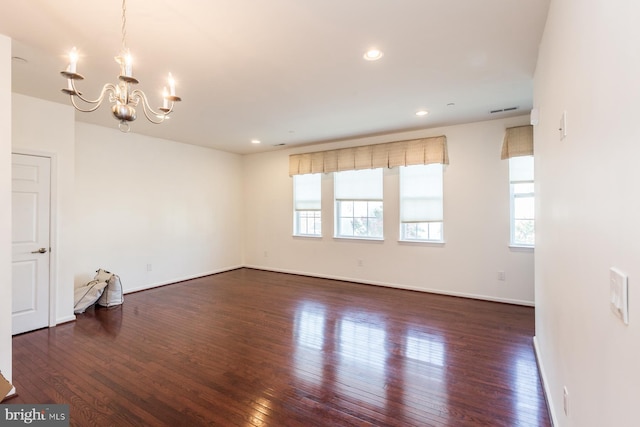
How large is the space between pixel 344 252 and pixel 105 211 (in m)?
4.16

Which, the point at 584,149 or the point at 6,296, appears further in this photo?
the point at 6,296

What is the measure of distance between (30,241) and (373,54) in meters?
4.35

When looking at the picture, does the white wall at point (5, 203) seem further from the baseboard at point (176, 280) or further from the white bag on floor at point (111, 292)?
the baseboard at point (176, 280)

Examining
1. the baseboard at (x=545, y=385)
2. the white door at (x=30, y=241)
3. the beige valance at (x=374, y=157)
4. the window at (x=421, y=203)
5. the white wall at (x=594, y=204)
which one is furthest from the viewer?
the window at (x=421, y=203)

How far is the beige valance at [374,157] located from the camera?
16.1 feet

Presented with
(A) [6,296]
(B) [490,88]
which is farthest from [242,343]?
(B) [490,88]

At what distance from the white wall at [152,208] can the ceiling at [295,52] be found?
2.91 ft

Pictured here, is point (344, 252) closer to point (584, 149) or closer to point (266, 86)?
point (266, 86)

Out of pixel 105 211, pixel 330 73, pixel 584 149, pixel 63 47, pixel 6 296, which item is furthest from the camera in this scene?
pixel 105 211

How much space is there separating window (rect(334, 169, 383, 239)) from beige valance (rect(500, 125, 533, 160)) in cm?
200

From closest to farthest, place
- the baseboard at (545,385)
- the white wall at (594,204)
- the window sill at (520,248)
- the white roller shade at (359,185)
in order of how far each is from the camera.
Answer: the white wall at (594,204), the baseboard at (545,385), the window sill at (520,248), the white roller shade at (359,185)

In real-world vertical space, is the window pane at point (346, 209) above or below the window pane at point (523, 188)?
below

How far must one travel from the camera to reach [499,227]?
4480 millimetres

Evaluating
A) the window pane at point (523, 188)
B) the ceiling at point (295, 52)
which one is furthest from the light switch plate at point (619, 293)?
the window pane at point (523, 188)
